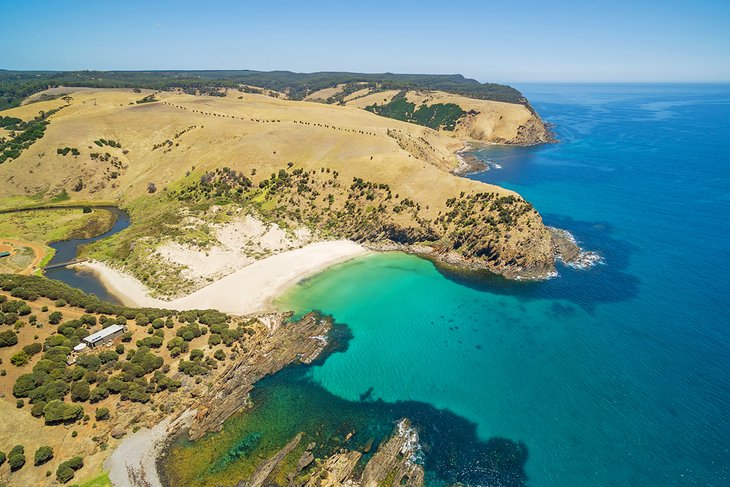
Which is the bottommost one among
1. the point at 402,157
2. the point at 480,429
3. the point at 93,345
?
the point at 480,429

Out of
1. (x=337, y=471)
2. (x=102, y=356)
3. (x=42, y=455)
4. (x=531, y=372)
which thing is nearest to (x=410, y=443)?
(x=337, y=471)

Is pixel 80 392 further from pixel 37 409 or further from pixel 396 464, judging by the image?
pixel 396 464

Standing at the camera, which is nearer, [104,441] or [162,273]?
[104,441]

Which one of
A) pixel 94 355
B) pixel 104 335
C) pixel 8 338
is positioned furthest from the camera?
pixel 104 335

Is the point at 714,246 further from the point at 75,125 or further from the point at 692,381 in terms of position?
the point at 75,125

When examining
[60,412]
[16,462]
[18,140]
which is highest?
[18,140]

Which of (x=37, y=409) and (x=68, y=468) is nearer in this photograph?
(x=68, y=468)

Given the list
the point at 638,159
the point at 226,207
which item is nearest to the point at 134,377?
the point at 226,207

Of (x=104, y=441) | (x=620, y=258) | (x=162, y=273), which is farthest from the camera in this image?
(x=620, y=258)
